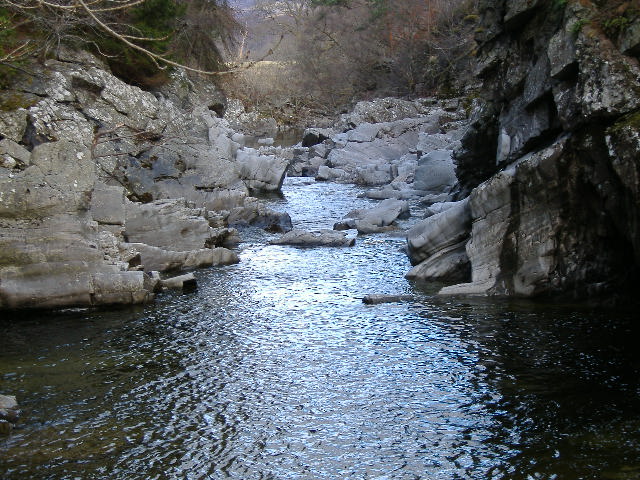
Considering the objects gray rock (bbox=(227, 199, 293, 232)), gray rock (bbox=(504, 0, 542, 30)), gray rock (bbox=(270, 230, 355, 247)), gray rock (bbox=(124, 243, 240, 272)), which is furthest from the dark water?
gray rock (bbox=(227, 199, 293, 232))

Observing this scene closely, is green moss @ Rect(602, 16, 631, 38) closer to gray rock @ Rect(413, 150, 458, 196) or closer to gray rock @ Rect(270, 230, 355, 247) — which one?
gray rock @ Rect(270, 230, 355, 247)

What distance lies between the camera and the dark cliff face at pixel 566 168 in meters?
11.0

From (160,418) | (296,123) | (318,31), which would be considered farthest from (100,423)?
(318,31)

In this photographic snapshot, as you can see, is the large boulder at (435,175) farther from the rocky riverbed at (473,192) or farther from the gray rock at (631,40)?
the gray rock at (631,40)

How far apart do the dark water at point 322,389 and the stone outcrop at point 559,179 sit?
84 centimetres

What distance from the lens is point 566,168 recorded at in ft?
39.4

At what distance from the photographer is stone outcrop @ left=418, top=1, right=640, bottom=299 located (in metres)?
11.0

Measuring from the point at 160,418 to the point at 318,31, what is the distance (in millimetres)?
62172

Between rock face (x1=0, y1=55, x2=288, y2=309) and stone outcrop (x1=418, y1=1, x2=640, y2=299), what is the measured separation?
571cm

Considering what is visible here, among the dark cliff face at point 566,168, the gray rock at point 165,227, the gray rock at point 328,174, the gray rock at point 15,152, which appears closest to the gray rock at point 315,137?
the gray rock at point 328,174

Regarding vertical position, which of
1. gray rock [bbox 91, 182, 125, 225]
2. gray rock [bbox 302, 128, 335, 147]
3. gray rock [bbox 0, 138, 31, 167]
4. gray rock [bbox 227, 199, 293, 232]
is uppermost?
gray rock [bbox 302, 128, 335, 147]

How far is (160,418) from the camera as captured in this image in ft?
27.0

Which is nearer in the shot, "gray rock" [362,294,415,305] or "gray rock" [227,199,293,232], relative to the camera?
"gray rock" [362,294,415,305]

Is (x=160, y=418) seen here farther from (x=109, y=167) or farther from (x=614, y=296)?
(x=109, y=167)
